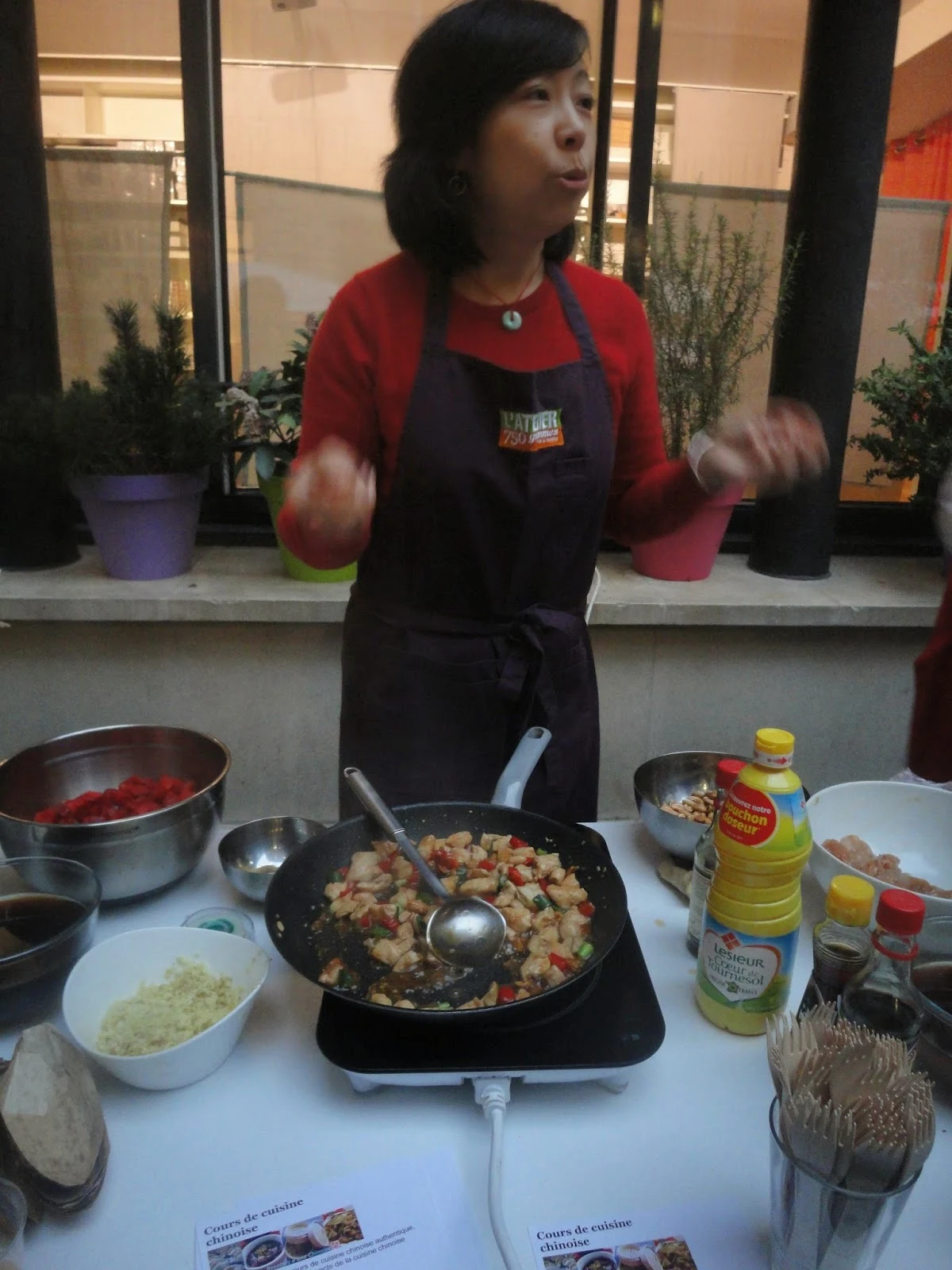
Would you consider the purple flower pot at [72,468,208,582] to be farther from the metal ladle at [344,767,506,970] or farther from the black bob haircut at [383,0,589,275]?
the metal ladle at [344,767,506,970]

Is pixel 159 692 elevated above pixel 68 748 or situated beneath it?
situated beneath

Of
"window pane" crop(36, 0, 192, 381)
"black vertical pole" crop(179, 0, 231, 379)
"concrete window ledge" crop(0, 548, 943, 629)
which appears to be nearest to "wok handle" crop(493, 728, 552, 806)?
"concrete window ledge" crop(0, 548, 943, 629)

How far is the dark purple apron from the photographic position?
138 centimetres

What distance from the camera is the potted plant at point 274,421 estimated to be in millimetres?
2430

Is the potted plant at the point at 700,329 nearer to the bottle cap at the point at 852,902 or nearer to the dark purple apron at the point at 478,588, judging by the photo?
the dark purple apron at the point at 478,588

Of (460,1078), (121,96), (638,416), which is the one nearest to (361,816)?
(460,1078)

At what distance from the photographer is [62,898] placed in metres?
0.99

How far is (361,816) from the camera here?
1071mm

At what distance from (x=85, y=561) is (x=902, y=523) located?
2515 millimetres

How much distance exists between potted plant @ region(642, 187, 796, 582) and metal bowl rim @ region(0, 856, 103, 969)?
1.85 metres

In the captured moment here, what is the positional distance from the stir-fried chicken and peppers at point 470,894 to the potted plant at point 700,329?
1.62 m

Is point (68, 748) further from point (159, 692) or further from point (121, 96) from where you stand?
point (121, 96)

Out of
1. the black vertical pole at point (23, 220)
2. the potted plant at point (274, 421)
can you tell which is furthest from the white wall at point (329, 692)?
the black vertical pole at point (23, 220)

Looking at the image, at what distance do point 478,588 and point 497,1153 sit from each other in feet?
2.80
